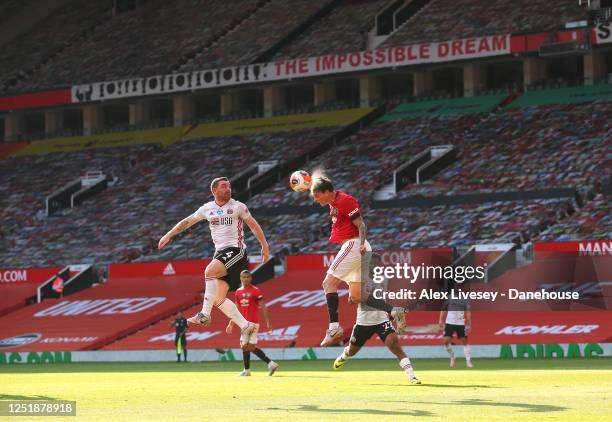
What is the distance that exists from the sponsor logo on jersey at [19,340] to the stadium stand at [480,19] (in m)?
21.2

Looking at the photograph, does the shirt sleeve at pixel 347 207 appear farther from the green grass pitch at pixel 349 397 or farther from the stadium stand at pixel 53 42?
the stadium stand at pixel 53 42

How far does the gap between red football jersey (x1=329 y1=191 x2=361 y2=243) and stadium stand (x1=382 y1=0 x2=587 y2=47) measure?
115 ft

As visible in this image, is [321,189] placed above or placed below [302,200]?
above

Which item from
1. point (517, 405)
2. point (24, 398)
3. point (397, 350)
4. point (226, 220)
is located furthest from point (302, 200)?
point (517, 405)

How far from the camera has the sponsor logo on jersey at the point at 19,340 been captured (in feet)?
157

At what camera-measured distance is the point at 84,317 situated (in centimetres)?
4878

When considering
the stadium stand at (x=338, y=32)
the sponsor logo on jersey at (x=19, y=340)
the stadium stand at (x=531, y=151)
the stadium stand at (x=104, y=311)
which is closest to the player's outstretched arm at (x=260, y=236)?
the stadium stand at (x=104, y=311)

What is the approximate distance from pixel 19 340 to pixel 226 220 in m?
29.2

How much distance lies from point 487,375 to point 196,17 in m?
50.8

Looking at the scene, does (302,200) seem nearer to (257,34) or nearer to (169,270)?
(169,270)

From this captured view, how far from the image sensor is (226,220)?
20938 millimetres

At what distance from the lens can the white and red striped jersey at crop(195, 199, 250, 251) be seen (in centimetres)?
2091

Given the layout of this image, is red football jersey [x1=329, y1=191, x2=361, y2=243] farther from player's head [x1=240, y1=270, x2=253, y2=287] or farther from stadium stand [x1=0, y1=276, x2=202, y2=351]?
stadium stand [x1=0, y1=276, x2=202, y2=351]

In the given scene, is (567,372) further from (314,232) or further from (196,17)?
(196,17)
